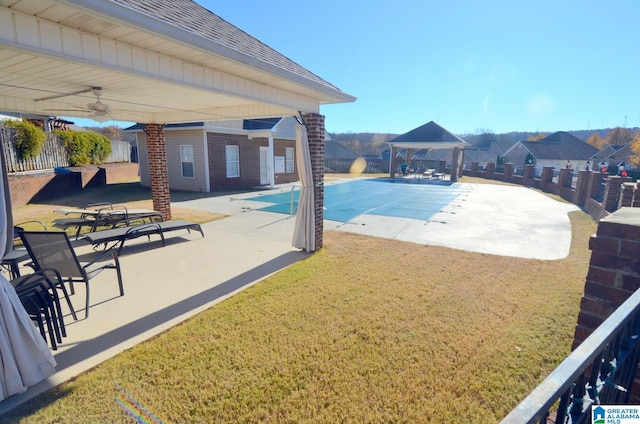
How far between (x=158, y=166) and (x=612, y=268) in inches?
400

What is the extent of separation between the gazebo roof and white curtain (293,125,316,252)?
21.5m

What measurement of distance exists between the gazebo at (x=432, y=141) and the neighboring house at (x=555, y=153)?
103ft

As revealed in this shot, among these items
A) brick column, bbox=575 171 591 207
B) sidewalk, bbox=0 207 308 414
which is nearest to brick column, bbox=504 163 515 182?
brick column, bbox=575 171 591 207

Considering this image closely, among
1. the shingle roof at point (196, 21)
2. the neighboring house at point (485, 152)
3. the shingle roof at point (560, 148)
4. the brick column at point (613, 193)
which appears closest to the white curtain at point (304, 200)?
the shingle roof at point (196, 21)

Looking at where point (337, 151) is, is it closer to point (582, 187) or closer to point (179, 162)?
point (179, 162)

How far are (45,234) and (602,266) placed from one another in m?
5.59

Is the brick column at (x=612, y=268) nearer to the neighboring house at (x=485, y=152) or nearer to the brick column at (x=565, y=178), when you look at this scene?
the brick column at (x=565, y=178)

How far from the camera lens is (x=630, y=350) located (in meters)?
1.55

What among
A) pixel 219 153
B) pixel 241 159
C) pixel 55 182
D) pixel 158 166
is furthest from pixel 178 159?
pixel 158 166

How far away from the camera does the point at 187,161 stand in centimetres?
1686

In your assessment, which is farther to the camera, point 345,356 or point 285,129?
point 285,129

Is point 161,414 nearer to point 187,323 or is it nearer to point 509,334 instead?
point 187,323

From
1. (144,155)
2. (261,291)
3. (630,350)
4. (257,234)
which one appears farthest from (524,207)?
(144,155)

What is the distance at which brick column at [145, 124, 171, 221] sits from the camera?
9.46 meters
